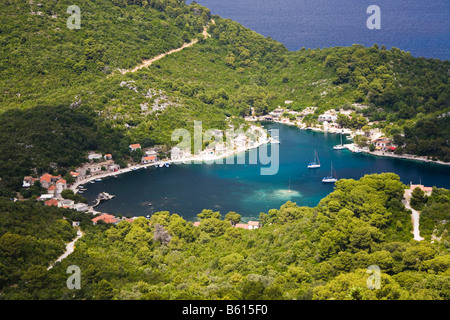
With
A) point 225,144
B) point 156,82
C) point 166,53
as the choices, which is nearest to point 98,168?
point 225,144

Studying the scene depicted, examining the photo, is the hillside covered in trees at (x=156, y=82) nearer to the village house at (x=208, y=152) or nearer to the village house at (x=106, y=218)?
the village house at (x=208, y=152)

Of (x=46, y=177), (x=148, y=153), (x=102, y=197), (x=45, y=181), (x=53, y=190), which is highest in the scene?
(x=148, y=153)

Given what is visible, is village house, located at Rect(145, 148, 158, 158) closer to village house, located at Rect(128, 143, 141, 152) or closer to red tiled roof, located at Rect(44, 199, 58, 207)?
village house, located at Rect(128, 143, 141, 152)

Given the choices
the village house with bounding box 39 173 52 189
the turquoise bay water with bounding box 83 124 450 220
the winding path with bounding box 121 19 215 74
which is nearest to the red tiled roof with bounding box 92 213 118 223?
the turquoise bay water with bounding box 83 124 450 220

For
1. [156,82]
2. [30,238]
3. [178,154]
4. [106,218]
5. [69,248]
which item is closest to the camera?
[30,238]

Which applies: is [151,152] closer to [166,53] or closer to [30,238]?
[30,238]
